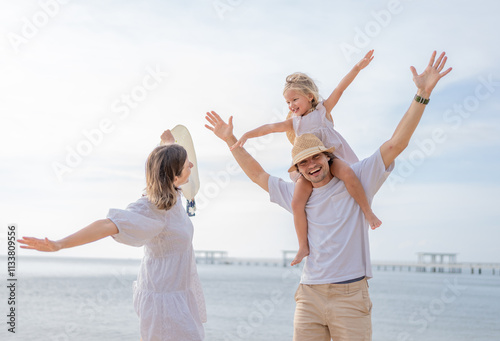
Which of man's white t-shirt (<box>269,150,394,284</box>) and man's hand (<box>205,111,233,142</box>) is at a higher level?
man's hand (<box>205,111,233,142</box>)

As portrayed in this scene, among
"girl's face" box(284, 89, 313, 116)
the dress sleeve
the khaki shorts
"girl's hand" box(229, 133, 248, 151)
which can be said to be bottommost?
the khaki shorts

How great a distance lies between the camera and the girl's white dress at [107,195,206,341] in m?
2.94

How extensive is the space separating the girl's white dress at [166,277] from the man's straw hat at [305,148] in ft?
2.33

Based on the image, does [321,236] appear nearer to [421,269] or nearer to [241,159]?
[241,159]

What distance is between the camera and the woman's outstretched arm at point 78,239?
2.45 meters

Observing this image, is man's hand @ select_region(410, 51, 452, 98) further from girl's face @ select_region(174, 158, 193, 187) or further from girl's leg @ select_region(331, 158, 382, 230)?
girl's face @ select_region(174, 158, 193, 187)

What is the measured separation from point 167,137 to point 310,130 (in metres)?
1.04

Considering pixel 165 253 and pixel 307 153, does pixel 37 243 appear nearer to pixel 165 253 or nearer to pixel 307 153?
pixel 165 253

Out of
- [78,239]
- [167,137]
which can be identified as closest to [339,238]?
[167,137]

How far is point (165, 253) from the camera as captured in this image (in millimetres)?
3041

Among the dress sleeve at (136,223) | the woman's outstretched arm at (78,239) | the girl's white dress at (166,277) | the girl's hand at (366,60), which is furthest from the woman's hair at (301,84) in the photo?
the woman's outstretched arm at (78,239)

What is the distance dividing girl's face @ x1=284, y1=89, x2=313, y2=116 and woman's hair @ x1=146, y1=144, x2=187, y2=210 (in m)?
1.33

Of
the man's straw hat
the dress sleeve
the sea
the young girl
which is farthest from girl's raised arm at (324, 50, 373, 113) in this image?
the sea

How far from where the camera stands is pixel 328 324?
3.18 metres
